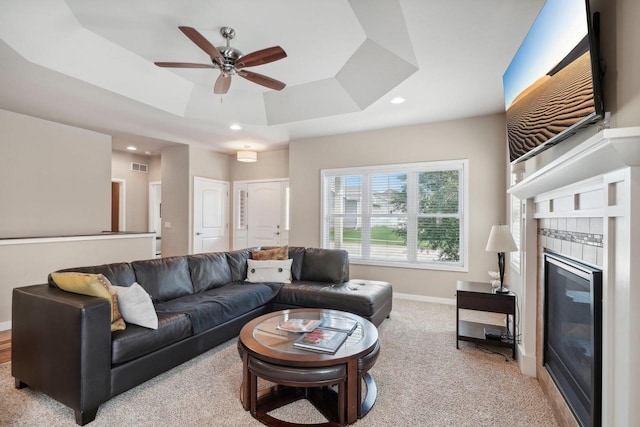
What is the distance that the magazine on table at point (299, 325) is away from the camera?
7.14ft

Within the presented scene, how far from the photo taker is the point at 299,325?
2.25 m

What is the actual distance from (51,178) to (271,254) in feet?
11.1

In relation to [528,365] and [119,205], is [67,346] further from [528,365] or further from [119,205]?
[119,205]

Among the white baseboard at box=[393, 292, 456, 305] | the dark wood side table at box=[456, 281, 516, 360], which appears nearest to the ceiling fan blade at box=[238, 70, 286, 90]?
the dark wood side table at box=[456, 281, 516, 360]

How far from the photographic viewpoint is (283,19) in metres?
2.60

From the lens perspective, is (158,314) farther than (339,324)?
Yes

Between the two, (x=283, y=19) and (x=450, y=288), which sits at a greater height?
(x=283, y=19)

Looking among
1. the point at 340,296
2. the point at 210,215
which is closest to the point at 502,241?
the point at 340,296

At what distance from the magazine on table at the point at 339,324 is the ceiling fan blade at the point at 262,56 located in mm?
2035

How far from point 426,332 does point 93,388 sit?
2.88m

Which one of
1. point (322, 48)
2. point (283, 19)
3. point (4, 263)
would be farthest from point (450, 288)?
point (4, 263)

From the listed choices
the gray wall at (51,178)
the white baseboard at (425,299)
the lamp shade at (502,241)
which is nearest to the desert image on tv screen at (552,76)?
the lamp shade at (502,241)

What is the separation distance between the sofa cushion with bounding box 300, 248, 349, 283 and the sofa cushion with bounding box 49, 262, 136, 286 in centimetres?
195

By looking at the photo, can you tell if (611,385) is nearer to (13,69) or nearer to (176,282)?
(176,282)
